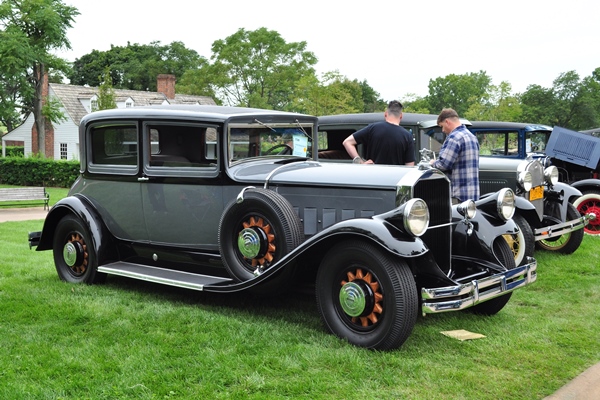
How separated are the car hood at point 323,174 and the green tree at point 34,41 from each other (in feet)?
95.6

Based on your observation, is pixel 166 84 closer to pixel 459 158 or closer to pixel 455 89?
pixel 455 89

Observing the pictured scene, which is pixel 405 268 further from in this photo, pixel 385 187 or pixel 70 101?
pixel 70 101

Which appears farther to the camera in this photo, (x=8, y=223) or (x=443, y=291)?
(x=8, y=223)

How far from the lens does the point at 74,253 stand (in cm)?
663

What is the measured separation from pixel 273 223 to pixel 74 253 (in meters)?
2.67

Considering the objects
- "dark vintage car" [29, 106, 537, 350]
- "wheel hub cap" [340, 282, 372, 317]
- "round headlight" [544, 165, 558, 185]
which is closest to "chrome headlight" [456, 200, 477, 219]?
"dark vintage car" [29, 106, 537, 350]

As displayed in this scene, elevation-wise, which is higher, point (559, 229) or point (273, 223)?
point (273, 223)

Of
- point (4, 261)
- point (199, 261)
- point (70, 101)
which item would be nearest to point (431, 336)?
point (199, 261)

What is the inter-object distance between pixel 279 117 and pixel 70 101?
39206mm

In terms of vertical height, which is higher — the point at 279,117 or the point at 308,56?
the point at 308,56

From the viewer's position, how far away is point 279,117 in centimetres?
625

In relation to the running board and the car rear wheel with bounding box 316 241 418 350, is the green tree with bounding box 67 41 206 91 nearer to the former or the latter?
the running board

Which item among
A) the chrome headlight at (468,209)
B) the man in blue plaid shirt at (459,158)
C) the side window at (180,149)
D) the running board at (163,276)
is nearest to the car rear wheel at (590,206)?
the man in blue plaid shirt at (459,158)

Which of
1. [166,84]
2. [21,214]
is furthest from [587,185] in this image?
[166,84]
